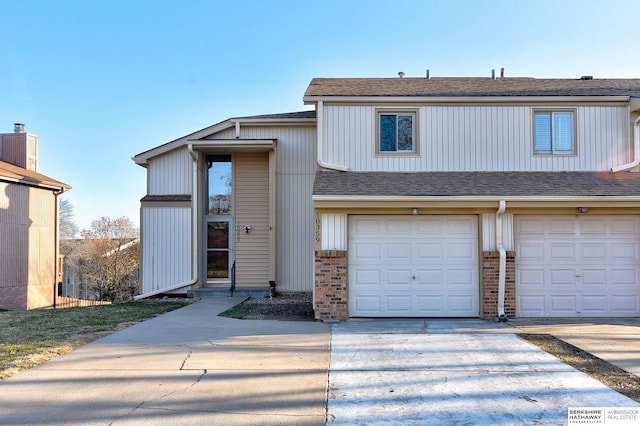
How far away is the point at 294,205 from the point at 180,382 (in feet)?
31.8

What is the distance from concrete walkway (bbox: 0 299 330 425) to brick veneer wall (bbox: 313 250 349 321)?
1.13m

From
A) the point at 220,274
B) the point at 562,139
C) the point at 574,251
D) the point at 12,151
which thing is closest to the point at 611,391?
the point at 574,251

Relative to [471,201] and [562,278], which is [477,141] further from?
[562,278]

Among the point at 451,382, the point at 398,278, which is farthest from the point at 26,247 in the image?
the point at 451,382

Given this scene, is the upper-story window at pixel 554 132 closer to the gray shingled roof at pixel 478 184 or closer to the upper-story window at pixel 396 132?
the gray shingled roof at pixel 478 184

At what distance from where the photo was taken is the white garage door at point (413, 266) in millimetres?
10766

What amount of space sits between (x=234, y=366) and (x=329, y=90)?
7848mm

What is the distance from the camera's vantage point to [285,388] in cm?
600

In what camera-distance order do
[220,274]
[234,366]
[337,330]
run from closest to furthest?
[234,366]
[337,330]
[220,274]

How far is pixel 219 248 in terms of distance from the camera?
52.2ft

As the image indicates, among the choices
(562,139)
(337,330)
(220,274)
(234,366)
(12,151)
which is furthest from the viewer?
(12,151)

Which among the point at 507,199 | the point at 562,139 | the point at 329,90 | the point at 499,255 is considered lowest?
the point at 499,255

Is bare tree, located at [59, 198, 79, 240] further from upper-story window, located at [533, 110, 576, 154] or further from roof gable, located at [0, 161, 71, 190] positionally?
upper-story window, located at [533, 110, 576, 154]

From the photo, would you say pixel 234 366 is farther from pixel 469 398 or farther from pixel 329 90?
pixel 329 90
